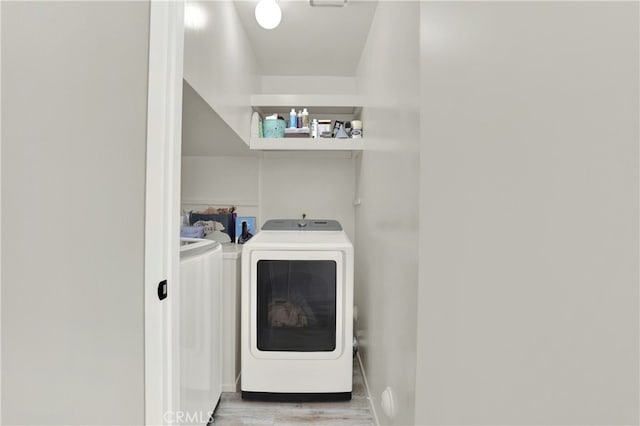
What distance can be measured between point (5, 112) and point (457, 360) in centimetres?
86

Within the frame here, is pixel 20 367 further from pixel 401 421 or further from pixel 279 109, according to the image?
pixel 279 109

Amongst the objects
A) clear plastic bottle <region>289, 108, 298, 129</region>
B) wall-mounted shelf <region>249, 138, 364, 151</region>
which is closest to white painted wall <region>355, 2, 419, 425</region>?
wall-mounted shelf <region>249, 138, 364, 151</region>

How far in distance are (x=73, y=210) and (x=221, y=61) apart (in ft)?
4.41

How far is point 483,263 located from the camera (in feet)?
2.02

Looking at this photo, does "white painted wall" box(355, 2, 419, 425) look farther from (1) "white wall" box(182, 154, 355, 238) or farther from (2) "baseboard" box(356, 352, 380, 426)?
(1) "white wall" box(182, 154, 355, 238)

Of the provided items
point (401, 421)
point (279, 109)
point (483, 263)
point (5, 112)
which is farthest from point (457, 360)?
point (279, 109)

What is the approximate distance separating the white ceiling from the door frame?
128cm

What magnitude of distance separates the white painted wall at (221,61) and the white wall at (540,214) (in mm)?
974

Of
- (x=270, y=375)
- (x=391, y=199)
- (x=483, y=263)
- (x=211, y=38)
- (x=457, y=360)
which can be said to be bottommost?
(x=270, y=375)

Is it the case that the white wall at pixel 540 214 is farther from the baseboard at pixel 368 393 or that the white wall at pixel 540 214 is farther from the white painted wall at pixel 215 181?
the white painted wall at pixel 215 181

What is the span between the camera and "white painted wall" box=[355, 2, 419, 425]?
1.19 m

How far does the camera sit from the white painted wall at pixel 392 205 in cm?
119

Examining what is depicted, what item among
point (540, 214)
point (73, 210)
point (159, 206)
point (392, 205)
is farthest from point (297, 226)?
point (540, 214)

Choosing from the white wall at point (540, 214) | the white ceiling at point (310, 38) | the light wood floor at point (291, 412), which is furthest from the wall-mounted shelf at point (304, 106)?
the white wall at point (540, 214)
